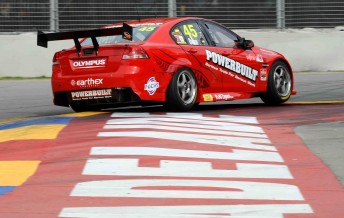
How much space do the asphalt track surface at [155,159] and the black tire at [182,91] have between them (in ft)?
0.72

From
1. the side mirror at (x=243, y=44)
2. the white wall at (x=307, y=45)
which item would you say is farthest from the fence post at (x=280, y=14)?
the side mirror at (x=243, y=44)

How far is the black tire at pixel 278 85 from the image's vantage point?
12.9 meters

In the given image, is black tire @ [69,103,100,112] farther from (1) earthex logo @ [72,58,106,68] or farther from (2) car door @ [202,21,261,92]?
(2) car door @ [202,21,261,92]

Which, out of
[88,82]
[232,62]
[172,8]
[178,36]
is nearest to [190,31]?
[178,36]

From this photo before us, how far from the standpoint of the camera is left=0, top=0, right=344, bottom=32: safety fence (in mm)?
21359

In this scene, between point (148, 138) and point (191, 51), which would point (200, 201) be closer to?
point (148, 138)

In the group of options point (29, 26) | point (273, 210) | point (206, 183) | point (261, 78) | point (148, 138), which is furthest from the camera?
point (29, 26)

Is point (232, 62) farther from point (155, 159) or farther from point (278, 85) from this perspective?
point (155, 159)

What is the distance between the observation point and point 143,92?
11070mm

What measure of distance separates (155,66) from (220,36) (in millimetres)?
→ 1782

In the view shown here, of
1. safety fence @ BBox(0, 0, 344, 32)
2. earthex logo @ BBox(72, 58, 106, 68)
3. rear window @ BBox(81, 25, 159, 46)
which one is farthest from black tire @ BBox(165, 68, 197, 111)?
safety fence @ BBox(0, 0, 344, 32)

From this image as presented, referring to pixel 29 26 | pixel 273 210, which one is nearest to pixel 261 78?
pixel 273 210

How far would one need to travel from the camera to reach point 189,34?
12.1 metres

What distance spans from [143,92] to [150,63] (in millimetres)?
392
